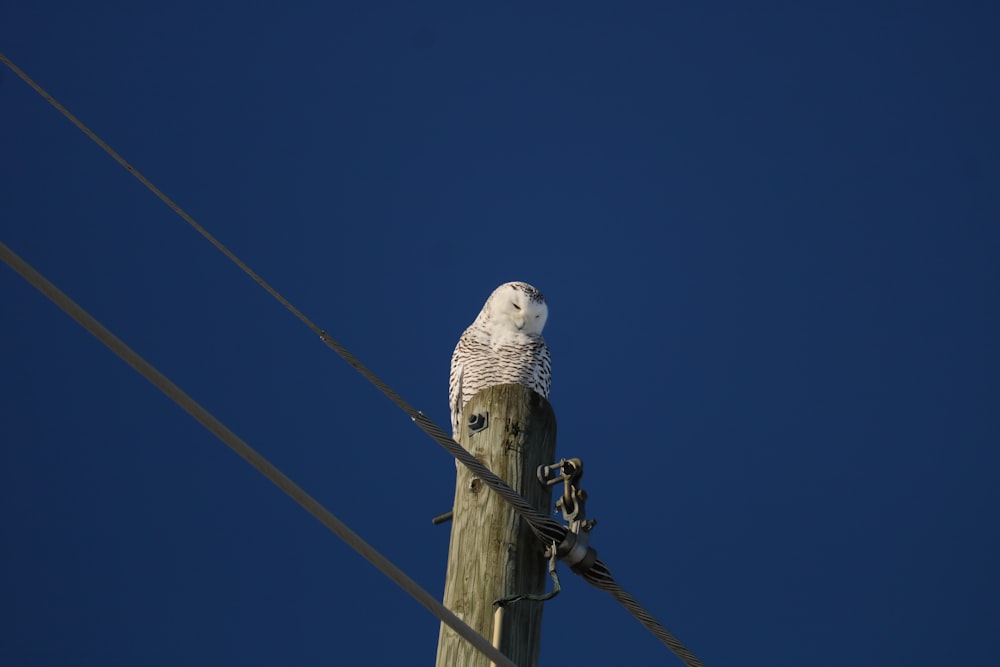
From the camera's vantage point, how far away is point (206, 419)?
251cm

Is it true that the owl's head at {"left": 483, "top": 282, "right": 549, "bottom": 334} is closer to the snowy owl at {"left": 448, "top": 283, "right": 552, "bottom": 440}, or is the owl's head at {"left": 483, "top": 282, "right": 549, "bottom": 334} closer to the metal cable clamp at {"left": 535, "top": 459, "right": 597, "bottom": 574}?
the snowy owl at {"left": 448, "top": 283, "right": 552, "bottom": 440}

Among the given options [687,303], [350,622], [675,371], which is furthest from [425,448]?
[687,303]

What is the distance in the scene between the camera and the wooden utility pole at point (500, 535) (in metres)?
3.50

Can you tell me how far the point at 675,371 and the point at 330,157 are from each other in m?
36.1

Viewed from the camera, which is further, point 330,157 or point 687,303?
point 687,303

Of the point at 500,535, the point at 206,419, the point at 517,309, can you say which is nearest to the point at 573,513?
the point at 500,535

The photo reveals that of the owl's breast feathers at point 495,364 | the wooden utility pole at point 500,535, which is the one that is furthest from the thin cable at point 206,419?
the owl's breast feathers at point 495,364

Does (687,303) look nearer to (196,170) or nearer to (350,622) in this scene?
(196,170)

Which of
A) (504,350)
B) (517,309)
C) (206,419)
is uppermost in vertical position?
(517,309)

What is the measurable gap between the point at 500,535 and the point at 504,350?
4.62 metres

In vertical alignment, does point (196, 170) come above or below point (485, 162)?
below

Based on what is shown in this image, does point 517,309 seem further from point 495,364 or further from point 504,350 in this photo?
point 495,364

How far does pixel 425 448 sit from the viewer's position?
71.5 m

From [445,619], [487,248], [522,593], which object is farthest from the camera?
[487,248]
